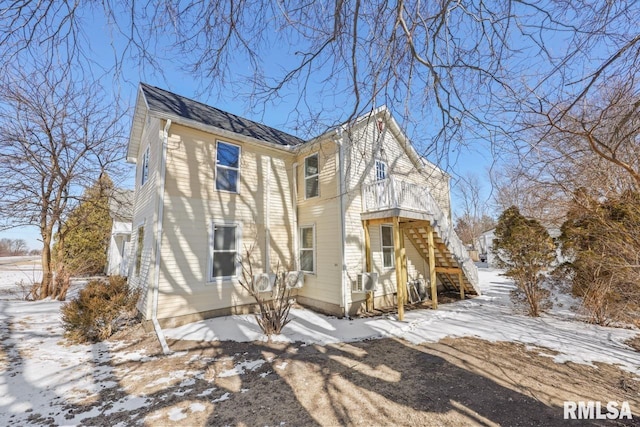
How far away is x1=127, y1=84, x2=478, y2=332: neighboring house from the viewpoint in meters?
6.82

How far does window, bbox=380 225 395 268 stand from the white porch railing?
1.48 metres

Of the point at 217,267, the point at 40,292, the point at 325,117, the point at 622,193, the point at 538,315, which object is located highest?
the point at 325,117

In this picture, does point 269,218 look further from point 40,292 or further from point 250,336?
point 40,292

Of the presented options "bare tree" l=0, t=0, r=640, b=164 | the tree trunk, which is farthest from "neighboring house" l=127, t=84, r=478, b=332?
the tree trunk

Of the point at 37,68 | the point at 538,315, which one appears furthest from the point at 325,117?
the point at 538,315

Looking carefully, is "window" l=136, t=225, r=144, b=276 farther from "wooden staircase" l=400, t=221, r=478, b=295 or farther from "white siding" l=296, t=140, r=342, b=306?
"wooden staircase" l=400, t=221, r=478, b=295

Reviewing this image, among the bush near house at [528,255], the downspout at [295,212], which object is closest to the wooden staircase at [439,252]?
the bush near house at [528,255]

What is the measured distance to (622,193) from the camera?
554cm

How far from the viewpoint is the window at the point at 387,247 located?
9258 millimetres

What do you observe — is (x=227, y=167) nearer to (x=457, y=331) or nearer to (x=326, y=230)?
(x=326, y=230)

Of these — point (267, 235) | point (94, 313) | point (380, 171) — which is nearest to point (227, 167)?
point (267, 235)

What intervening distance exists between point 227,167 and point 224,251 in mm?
2577

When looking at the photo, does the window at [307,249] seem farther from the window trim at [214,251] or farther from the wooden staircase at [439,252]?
the wooden staircase at [439,252]

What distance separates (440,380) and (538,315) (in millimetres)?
5712
